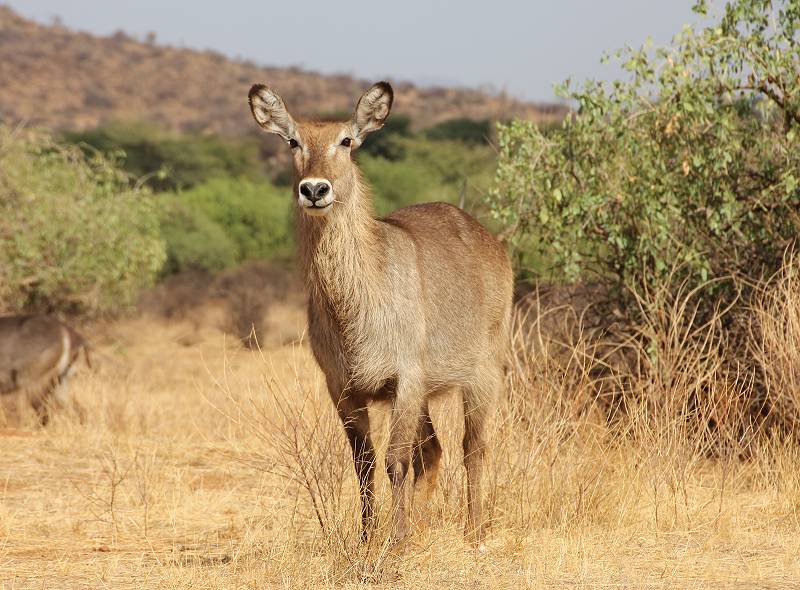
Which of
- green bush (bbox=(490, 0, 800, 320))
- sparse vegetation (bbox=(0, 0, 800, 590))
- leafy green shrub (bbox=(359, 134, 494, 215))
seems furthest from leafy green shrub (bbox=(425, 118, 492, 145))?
green bush (bbox=(490, 0, 800, 320))

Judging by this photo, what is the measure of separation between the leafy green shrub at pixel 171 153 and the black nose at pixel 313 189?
3133 cm

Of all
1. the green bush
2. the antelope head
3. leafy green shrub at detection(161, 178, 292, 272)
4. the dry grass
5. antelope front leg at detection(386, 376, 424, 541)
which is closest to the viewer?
the dry grass

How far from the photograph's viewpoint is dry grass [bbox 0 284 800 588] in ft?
16.7

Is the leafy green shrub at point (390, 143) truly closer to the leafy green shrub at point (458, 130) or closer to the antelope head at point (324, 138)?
the leafy green shrub at point (458, 130)

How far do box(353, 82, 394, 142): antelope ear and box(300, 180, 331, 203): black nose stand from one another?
0.57 metres

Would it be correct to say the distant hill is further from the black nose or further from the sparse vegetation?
the black nose

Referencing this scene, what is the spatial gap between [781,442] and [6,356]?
22.8 ft

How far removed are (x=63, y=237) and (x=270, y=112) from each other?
333 inches

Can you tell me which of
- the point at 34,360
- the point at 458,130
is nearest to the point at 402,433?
the point at 34,360

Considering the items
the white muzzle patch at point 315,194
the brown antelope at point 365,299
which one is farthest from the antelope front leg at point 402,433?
the white muzzle patch at point 315,194

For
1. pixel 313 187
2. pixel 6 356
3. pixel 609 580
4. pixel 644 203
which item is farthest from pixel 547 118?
pixel 6 356

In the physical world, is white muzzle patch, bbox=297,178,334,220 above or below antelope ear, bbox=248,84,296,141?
below

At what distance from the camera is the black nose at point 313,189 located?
16.8 ft

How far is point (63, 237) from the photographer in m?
13.4
